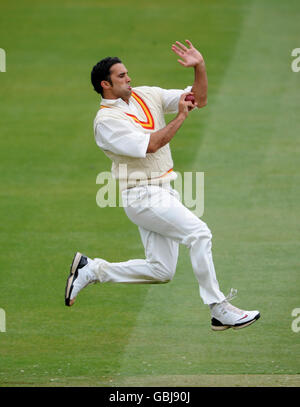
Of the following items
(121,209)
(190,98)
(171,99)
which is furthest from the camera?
(121,209)

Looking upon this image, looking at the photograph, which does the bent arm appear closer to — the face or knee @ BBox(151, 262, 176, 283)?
the face

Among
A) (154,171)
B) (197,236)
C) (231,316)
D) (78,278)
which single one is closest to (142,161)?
(154,171)

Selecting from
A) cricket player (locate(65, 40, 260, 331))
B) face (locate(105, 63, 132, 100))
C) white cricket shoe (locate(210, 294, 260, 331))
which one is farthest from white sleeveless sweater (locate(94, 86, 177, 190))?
white cricket shoe (locate(210, 294, 260, 331))

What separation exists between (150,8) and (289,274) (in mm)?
11892

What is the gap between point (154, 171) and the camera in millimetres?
8703

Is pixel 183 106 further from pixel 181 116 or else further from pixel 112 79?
pixel 112 79

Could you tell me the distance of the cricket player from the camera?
27.6 ft

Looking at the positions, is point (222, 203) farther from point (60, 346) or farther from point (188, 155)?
point (60, 346)

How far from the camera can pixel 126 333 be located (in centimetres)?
1002

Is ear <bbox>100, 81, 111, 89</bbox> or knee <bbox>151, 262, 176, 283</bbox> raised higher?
ear <bbox>100, 81, 111, 89</bbox>

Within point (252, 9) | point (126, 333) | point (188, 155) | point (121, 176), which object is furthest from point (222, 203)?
point (252, 9)

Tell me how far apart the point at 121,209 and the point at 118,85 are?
552 centimetres

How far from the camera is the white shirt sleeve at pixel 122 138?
8359 mm

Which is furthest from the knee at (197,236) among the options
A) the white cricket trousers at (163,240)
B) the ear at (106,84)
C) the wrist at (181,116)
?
the ear at (106,84)
